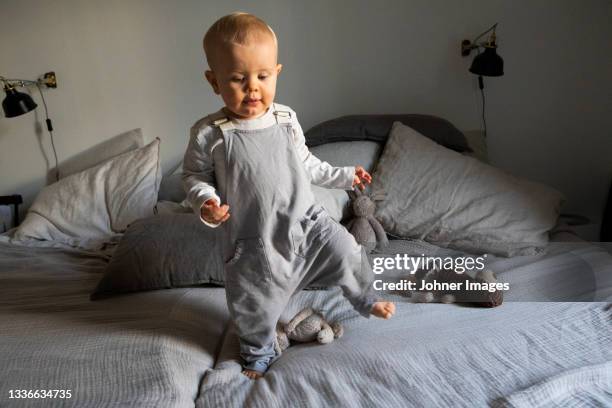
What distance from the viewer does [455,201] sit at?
70.3 inches

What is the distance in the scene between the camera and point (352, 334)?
121 cm

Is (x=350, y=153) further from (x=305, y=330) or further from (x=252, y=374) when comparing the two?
(x=252, y=374)

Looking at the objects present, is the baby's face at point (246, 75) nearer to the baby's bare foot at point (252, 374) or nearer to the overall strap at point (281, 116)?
the overall strap at point (281, 116)

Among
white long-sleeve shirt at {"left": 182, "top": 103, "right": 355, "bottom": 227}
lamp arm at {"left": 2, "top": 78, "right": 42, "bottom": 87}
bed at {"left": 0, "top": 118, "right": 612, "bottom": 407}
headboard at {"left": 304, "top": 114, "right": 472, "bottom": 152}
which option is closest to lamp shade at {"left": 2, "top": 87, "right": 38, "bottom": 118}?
lamp arm at {"left": 2, "top": 78, "right": 42, "bottom": 87}

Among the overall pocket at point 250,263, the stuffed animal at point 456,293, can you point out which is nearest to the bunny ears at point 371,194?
the stuffed animal at point 456,293

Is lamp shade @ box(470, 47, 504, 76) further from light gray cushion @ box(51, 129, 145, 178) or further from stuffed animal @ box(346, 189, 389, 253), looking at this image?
light gray cushion @ box(51, 129, 145, 178)

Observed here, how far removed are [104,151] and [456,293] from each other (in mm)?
1884

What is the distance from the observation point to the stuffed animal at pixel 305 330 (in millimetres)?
1205

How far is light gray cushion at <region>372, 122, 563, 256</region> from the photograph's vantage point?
66.1 inches

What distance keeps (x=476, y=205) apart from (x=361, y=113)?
85cm

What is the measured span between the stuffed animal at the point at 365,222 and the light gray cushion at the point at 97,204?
931 millimetres

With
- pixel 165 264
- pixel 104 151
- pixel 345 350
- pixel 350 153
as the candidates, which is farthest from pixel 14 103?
pixel 345 350

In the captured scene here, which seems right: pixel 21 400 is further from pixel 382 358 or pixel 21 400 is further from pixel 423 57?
pixel 423 57

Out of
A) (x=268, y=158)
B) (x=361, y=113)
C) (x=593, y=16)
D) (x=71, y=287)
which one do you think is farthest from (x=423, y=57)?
(x=71, y=287)
